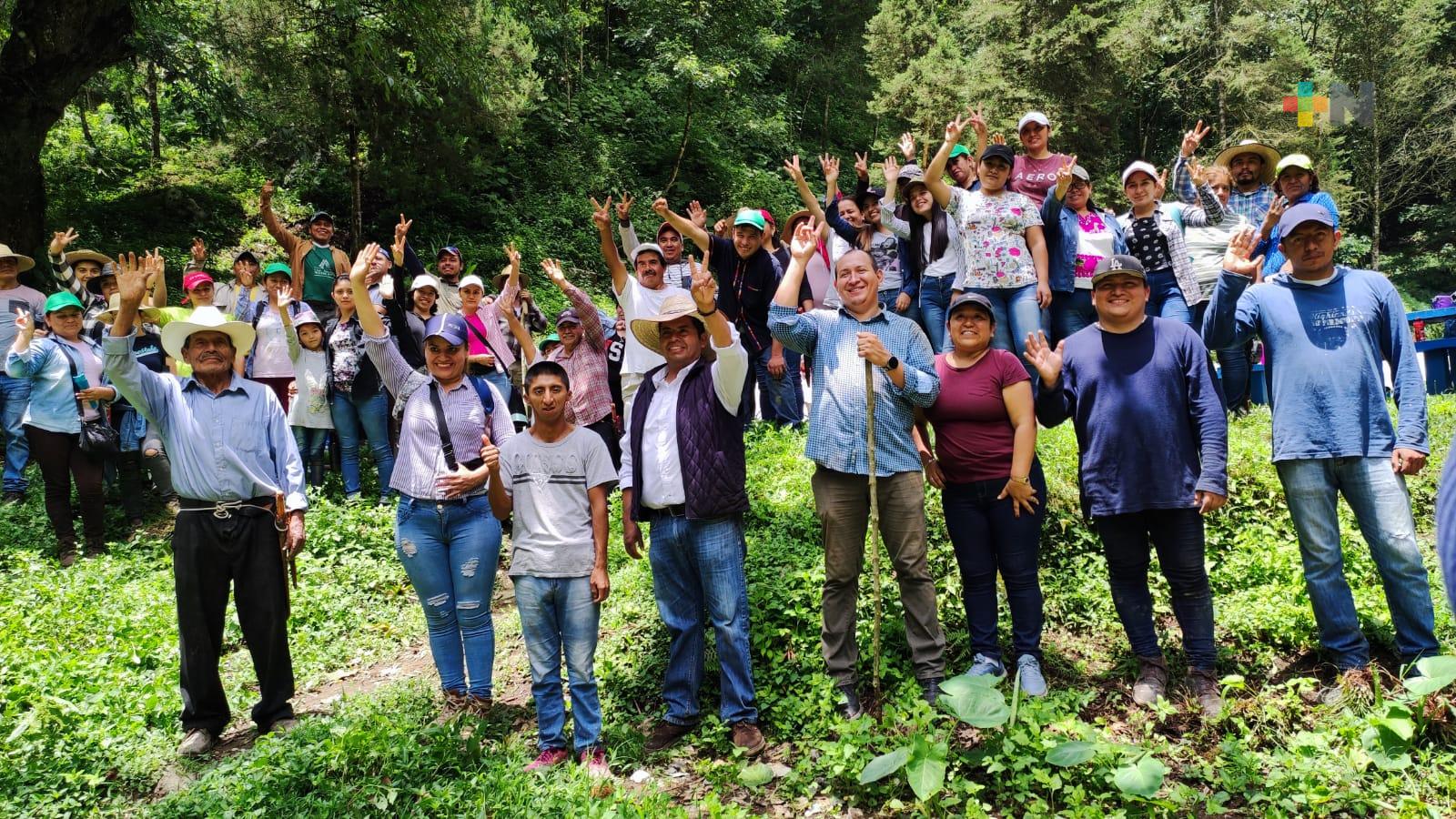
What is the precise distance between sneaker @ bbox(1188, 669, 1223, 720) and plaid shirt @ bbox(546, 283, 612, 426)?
5022mm

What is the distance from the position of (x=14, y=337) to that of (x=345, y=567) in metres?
4.36

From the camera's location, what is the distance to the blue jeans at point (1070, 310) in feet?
24.4

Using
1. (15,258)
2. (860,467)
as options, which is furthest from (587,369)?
(15,258)

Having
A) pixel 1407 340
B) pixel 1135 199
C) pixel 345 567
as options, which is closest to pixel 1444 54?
pixel 1135 199

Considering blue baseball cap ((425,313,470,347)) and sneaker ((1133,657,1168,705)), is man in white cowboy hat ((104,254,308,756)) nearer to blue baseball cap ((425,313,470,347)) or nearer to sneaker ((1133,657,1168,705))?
blue baseball cap ((425,313,470,347))

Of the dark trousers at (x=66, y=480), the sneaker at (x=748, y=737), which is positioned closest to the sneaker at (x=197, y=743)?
the sneaker at (x=748, y=737)

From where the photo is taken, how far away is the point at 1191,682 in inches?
189

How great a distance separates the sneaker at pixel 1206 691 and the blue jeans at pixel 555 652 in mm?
3284

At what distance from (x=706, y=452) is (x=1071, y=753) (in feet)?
7.69

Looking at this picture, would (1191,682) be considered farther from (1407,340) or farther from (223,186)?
(223,186)

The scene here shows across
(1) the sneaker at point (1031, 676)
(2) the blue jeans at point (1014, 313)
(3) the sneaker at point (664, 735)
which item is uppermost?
(2) the blue jeans at point (1014, 313)

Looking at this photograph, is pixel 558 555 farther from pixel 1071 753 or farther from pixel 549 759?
pixel 1071 753

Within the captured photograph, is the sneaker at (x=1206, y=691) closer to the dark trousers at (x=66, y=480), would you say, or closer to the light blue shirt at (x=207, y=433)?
the light blue shirt at (x=207, y=433)

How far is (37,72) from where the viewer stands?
11.5 m
